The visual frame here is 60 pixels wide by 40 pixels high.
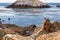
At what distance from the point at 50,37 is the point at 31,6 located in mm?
1235

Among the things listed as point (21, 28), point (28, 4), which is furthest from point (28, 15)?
point (21, 28)

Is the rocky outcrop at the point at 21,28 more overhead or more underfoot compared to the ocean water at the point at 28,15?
more underfoot

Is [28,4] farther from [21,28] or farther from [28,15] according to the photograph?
[21,28]

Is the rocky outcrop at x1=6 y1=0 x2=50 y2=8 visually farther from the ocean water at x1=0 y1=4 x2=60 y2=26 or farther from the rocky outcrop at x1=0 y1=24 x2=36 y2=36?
the rocky outcrop at x1=0 y1=24 x2=36 y2=36

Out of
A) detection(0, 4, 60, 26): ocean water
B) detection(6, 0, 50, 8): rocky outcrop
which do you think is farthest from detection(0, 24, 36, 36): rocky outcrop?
detection(6, 0, 50, 8): rocky outcrop

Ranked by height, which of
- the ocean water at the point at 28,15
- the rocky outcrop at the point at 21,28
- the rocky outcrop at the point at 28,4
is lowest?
the rocky outcrop at the point at 21,28

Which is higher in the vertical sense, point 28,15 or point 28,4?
point 28,4

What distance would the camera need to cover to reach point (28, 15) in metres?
4.48

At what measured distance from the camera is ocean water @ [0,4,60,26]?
4.37 m

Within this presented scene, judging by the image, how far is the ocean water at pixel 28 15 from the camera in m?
4.37

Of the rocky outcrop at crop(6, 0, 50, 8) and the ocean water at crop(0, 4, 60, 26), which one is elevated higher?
the rocky outcrop at crop(6, 0, 50, 8)

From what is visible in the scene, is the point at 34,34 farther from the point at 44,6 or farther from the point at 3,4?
the point at 3,4

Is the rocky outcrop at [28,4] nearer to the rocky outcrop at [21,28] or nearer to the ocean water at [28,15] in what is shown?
the ocean water at [28,15]

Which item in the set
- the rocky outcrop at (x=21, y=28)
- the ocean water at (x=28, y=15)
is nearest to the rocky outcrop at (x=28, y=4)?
the ocean water at (x=28, y=15)
